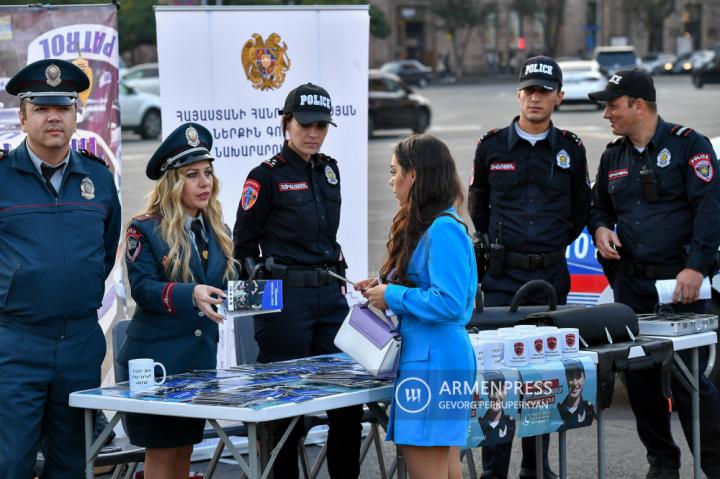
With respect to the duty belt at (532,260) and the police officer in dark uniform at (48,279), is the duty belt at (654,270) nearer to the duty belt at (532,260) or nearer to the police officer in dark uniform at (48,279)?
the duty belt at (532,260)

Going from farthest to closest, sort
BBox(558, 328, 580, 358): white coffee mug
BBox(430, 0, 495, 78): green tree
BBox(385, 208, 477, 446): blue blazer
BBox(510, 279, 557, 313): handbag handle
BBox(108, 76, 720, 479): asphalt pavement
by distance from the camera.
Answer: BBox(430, 0, 495, 78): green tree < BBox(108, 76, 720, 479): asphalt pavement < BBox(510, 279, 557, 313): handbag handle < BBox(558, 328, 580, 358): white coffee mug < BBox(385, 208, 477, 446): blue blazer

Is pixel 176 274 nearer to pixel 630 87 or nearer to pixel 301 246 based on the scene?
pixel 301 246

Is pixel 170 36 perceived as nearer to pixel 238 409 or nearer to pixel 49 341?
pixel 49 341

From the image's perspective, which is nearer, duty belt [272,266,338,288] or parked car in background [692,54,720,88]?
duty belt [272,266,338,288]

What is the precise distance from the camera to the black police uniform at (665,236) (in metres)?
5.77

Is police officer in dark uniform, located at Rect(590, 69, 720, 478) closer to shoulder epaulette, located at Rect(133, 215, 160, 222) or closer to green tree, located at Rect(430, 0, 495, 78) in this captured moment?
shoulder epaulette, located at Rect(133, 215, 160, 222)

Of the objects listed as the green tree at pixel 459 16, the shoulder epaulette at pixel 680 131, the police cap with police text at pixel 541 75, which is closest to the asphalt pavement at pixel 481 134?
the shoulder epaulette at pixel 680 131

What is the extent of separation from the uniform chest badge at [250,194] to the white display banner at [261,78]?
1.10 meters

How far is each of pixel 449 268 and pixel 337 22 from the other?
310 centimetres

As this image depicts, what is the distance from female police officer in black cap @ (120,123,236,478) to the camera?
15.1 ft

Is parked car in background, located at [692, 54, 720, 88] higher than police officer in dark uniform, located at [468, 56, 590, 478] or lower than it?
higher

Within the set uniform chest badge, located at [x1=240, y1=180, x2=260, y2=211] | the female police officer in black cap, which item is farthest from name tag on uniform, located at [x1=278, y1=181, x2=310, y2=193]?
the female police officer in black cap

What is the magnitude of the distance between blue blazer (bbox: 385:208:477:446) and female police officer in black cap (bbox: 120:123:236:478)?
0.79m

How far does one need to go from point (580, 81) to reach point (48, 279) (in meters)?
32.8
